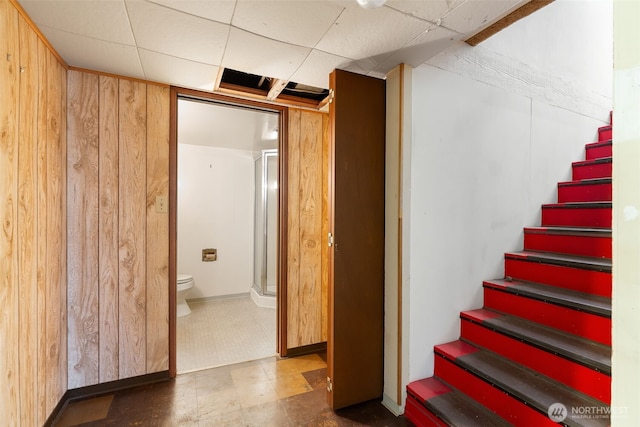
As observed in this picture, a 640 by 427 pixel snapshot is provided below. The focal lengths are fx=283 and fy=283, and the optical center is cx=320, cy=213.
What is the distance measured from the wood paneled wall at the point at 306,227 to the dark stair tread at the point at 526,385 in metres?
1.25

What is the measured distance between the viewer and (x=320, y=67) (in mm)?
1810

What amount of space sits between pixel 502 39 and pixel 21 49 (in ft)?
9.72

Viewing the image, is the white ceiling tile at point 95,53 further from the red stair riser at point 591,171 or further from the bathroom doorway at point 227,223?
the red stair riser at point 591,171

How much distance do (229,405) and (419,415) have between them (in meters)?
1.18

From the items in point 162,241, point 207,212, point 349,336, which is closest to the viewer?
point 349,336

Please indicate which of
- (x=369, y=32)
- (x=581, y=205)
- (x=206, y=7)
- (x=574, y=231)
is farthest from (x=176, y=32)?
(x=581, y=205)

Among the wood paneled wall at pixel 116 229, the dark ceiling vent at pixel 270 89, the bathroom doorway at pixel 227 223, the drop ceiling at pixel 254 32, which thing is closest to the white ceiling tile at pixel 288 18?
the drop ceiling at pixel 254 32

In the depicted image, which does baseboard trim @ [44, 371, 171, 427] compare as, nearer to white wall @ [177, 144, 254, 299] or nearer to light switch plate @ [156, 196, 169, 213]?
light switch plate @ [156, 196, 169, 213]

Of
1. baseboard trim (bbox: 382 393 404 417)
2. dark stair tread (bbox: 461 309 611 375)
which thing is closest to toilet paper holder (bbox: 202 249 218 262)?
baseboard trim (bbox: 382 393 404 417)

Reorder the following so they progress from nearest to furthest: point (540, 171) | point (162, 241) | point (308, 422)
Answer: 1. point (308, 422)
2. point (162, 241)
3. point (540, 171)

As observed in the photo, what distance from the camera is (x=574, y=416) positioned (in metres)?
1.24

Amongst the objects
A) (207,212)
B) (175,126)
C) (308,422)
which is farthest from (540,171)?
(207,212)

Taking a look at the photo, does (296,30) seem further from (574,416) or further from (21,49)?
(574,416)

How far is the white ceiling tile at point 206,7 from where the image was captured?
4.06 ft
